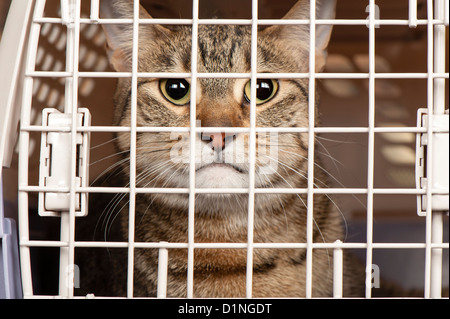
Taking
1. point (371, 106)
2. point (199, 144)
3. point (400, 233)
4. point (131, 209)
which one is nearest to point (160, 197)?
point (199, 144)

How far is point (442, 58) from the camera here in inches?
28.6

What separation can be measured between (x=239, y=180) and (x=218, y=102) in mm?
189

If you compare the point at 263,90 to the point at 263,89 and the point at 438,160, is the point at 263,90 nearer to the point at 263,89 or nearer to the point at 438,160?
the point at 263,89

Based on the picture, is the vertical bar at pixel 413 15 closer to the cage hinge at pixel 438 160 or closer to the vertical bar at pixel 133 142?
the cage hinge at pixel 438 160

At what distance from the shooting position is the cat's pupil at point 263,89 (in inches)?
42.8

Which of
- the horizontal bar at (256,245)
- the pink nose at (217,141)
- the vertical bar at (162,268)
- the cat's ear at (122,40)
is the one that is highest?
the cat's ear at (122,40)

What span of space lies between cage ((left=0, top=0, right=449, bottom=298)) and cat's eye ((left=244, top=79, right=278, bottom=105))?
0.02 metres

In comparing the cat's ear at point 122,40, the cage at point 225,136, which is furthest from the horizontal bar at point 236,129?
the cat's ear at point 122,40

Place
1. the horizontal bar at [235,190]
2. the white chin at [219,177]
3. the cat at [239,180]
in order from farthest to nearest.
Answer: the cat at [239,180] < the white chin at [219,177] < the horizontal bar at [235,190]

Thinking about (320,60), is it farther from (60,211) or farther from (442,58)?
(60,211)

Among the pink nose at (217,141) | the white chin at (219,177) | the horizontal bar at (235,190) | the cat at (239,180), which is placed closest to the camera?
the horizontal bar at (235,190)
